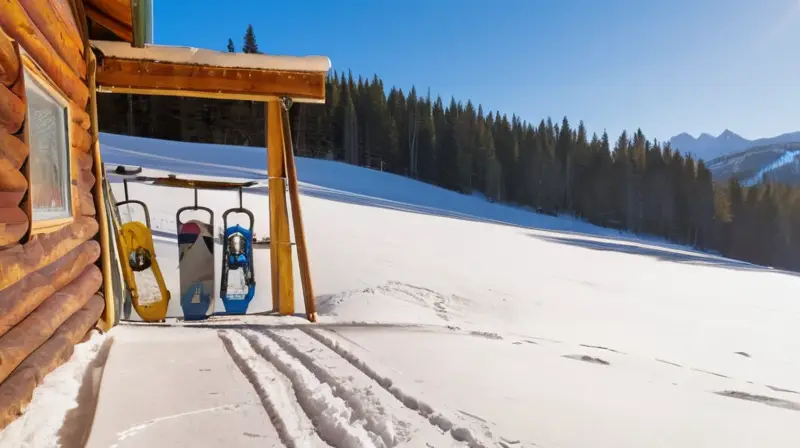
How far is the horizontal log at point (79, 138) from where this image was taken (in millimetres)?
4219

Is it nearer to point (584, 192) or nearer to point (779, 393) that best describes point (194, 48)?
A: point (779, 393)

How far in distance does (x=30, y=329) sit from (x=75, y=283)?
3.84 feet

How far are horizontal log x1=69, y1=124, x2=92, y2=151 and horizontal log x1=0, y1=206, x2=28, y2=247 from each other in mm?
1606

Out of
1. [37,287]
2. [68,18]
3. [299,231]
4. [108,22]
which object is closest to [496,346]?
[299,231]

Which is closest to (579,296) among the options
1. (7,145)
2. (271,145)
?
(271,145)

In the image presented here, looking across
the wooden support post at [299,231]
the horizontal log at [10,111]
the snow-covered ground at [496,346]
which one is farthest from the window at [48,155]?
the wooden support post at [299,231]

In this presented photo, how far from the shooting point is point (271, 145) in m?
6.32

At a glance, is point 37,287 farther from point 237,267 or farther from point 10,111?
point 237,267

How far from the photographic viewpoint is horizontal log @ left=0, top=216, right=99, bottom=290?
247 cm

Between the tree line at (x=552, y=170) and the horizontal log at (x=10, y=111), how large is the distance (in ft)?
169

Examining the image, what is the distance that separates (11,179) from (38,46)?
1.17 meters

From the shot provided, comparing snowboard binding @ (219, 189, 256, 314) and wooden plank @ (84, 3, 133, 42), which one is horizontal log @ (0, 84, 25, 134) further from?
snowboard binding @ (219, 189, 256, 314)

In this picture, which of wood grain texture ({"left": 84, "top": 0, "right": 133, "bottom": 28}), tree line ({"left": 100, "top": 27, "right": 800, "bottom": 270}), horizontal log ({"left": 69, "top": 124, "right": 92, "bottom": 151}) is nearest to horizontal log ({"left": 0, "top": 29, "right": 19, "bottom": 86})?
horizontal log ({"left": 69, "top": 124, "right": 92, "bottom": 151})

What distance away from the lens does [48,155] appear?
3.67m
